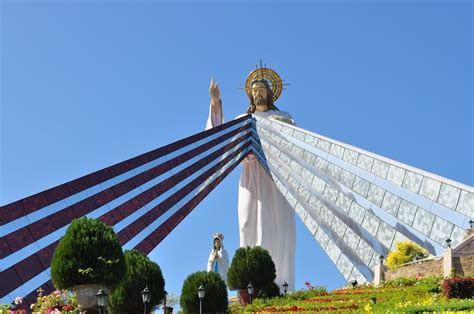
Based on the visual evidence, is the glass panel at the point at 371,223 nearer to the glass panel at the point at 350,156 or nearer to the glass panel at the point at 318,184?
the glass panel at the point at 350,156

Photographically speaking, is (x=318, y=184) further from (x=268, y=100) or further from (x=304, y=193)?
(x=268, y=100)

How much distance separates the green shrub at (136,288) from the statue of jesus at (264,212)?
49.4ft

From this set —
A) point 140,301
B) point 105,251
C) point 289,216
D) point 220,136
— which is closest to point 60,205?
point 140,301

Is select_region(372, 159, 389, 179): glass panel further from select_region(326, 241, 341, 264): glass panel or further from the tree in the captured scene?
the tree

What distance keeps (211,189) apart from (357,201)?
299 inches

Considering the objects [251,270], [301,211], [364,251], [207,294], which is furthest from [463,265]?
[301,211]

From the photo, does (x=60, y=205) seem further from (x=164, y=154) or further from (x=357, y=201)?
(x=357, y=201)

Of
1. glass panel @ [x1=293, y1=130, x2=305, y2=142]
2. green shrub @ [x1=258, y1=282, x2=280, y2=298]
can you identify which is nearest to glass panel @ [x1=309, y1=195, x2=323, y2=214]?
glass panel @ [x1=293, y1=130, x2=305, y2=142]

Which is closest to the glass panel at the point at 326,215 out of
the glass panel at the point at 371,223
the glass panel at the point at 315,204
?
the glass panel at the point at 315,204

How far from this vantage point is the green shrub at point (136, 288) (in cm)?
1514

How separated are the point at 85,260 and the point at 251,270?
7.56 metres

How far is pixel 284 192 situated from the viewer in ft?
89.6

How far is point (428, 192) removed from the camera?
19.2 metres

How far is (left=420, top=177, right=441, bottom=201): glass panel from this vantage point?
1883cm
